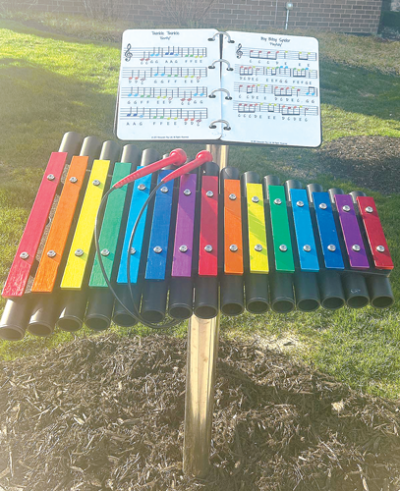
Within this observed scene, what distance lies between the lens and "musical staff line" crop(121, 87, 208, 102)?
2387 millimetres

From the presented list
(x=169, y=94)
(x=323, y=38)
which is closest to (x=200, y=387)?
(x=169, y=94)

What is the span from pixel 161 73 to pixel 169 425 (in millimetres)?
2283

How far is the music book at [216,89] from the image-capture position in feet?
7.83

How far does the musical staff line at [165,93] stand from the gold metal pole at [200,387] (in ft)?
1.07

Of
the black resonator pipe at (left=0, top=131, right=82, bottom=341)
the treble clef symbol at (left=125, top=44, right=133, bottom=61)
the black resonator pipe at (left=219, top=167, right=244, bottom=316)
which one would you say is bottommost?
the black resonator pipe at (left=0, top=131, right=82, bottom=341)

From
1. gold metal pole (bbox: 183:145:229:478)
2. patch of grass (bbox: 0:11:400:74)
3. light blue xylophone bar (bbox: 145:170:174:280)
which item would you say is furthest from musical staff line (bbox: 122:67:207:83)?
patch of grass (bbox: 0:11:400:74)

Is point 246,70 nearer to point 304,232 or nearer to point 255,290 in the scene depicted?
point 304,232

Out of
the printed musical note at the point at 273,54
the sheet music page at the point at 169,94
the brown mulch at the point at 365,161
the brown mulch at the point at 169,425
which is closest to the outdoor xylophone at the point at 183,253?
the sheet music page at the point at 169,94

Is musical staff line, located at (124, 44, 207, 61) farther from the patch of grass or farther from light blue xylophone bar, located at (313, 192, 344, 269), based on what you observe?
the patch of grass

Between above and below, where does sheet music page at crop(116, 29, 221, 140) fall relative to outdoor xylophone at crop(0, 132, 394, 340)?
above

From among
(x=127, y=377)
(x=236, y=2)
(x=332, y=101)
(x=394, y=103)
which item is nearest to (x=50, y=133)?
(x=127, y=377)

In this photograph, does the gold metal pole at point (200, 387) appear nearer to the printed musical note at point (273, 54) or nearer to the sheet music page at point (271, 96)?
the sheet music page at point (271, 96)

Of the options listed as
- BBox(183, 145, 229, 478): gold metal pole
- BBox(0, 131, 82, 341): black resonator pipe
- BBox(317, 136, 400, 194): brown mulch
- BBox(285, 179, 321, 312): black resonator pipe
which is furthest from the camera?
BBox(317, 136, 400, 194): brown mulch

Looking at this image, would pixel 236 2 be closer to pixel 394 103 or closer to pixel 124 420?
pixel 394 103
